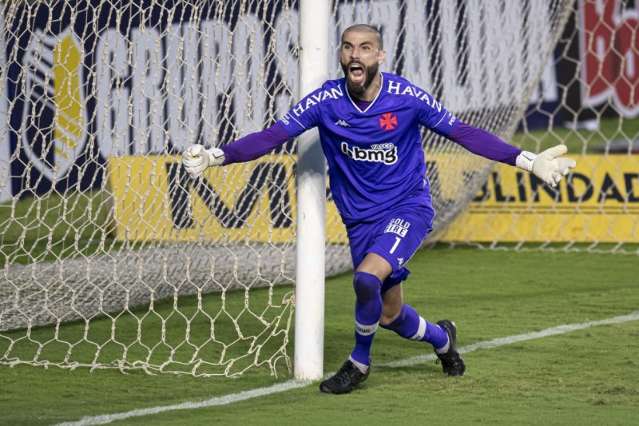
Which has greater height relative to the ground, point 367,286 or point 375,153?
point 375,153

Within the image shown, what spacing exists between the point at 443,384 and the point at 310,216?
89 cm

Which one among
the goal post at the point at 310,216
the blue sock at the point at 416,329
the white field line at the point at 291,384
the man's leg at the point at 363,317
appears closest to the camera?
the white field line at the point at 291,384

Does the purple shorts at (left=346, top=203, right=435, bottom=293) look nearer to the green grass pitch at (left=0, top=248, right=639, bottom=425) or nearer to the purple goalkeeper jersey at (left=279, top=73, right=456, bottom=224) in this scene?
the purple goalkeeper jersey at (left=279, top=73, right=456, bottom=224)

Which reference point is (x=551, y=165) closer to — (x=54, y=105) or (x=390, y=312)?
(x=390, y=312)

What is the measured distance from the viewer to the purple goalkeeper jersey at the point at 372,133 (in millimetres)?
5719

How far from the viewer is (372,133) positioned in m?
5.71

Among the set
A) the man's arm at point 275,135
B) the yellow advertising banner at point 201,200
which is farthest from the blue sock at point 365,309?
the yellow advertising banner at point 201,200

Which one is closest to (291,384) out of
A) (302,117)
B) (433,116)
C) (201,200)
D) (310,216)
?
(310,216)

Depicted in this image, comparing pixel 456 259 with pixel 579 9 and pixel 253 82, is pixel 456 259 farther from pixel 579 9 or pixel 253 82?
pixel 579 9

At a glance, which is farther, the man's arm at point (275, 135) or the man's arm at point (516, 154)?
the man's arm at point (275, 135)

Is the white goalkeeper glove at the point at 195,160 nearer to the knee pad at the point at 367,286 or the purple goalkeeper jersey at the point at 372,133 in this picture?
the purple goalkeeper jersey at the point at 372,133

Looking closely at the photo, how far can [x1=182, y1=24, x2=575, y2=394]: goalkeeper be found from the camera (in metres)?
5.62

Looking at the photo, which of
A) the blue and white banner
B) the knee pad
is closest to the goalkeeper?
the knee pad

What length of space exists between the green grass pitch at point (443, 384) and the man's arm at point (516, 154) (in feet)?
2.91
